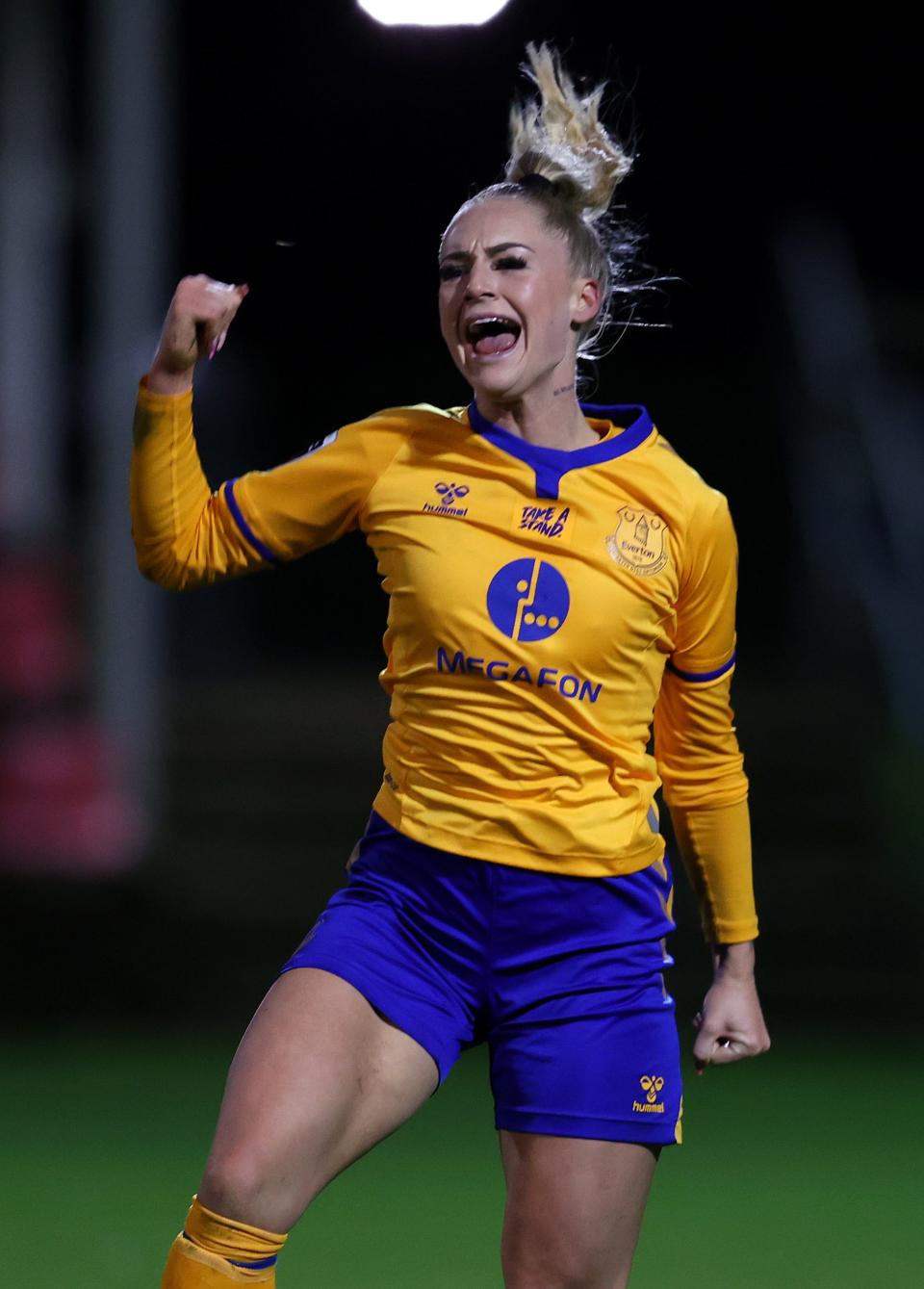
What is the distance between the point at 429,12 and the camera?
547 cm

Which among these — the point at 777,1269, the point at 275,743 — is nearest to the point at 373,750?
the point at 275,743

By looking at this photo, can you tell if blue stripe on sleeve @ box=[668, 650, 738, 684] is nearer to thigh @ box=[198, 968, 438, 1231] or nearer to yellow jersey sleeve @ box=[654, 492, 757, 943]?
yellow jersey sleeve @ box=[654, 492, 757, 943]

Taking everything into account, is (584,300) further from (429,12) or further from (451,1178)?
(429,12)

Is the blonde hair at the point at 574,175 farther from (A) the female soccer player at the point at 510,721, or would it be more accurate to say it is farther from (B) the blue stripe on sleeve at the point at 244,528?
(B) the blue stripe on sleeve at the point at 244,528

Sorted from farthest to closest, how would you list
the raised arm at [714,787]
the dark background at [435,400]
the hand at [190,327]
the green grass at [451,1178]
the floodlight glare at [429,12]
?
1. the dark background at [435,400]
2. the floodlight glare at [429,12]
3. the green grass at [451,1178]
4. the raised arm at [714,787]
5. the hand at [190,327]

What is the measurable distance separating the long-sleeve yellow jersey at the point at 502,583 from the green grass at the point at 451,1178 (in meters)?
1.68

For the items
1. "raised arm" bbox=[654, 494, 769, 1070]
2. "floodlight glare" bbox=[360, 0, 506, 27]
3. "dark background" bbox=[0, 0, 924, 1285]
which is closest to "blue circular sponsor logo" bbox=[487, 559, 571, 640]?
"raised arm" bbox=[654, 494, 769, 1070]

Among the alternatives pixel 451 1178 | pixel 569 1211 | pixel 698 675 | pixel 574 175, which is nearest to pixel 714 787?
pixel 698 675

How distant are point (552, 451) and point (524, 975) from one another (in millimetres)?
750

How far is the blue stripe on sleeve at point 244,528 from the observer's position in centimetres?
278

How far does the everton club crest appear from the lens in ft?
9.02

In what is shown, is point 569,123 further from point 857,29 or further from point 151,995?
point 857,29

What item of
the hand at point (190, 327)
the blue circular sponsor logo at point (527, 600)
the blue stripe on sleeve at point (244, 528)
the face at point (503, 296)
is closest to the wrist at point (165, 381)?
the hand at point (190, 327)

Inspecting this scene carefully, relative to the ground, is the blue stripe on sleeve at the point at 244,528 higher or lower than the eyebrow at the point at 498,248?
lower
